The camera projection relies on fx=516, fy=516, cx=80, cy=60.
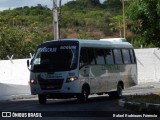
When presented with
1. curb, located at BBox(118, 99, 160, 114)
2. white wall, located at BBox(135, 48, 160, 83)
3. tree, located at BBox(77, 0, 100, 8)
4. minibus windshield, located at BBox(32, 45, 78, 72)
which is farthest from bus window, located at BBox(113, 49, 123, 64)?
tree, located at BBox(77, 0, 100, 8)

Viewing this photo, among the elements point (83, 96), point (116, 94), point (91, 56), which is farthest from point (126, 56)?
point (83, 96)

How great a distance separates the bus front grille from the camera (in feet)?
71.0

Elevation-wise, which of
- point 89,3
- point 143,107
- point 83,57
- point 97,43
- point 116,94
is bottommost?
point 116,94

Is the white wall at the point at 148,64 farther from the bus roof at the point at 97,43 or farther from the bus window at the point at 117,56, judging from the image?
the bus window at the point at 117,56

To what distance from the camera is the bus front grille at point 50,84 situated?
21.6m

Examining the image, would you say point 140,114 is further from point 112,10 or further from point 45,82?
point 112,10

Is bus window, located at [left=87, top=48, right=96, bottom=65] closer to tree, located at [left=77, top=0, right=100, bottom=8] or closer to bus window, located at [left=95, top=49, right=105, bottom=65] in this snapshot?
bus window, located at [left=95, top=49, right=105, bottom=65]

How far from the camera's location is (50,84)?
→ 21.8 meters

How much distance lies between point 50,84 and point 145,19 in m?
7.11

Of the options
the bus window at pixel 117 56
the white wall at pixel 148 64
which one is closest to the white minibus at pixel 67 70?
the bus window at pixel 117 56

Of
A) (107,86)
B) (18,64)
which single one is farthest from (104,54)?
(18,64)

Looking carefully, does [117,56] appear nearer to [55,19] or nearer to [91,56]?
[91,56]

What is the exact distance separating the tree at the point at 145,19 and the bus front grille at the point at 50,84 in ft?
19.0

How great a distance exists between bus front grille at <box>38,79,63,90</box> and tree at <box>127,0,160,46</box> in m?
5.78
